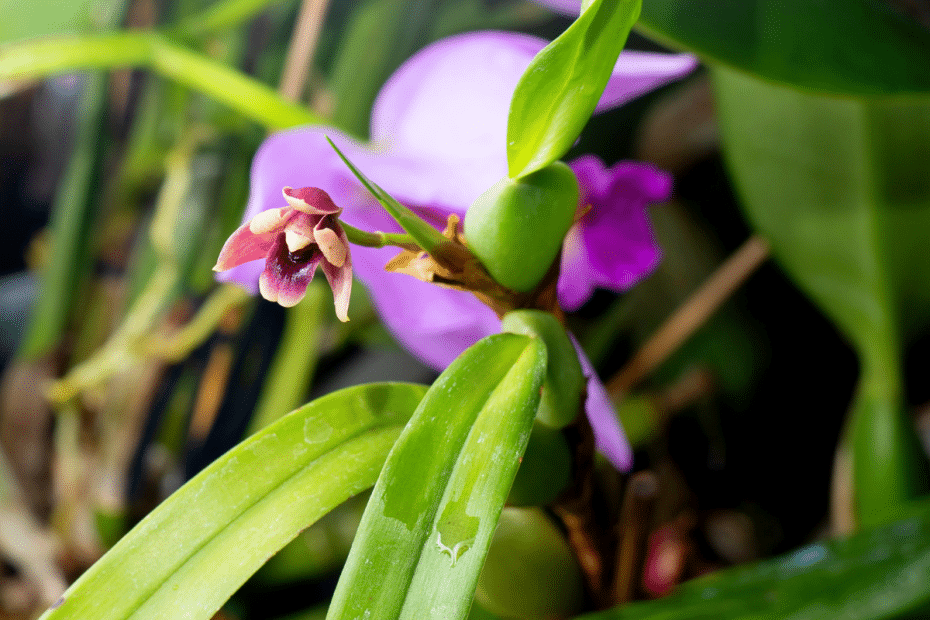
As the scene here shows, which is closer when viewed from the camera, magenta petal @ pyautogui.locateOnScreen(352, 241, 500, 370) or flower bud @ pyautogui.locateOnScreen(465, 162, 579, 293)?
flower bud @ pyautogui.locateOnScreen(465, 162, 579, 293)

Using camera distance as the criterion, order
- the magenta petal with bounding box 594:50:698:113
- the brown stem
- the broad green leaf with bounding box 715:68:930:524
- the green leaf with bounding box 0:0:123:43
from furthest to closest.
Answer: the green leaf with bounding box 0:0:123:43 → the brown stem → the broad green leaf with bounding box 715:68:930:524 → the magenta petal with bounding box 594:50:698:113

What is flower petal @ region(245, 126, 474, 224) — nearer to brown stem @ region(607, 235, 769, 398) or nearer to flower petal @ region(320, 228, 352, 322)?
flower petal @ region(320, 228, 352, 322)

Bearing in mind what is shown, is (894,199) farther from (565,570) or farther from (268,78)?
(268,78)

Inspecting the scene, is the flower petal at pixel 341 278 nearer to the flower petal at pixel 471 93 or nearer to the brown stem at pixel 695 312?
the flower petal at pixel 471 93

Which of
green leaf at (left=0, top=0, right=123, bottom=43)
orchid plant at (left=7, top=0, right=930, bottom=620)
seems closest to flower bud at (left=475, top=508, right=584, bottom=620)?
orchid plant at (left=7, top=0, right=930, bottom=620)

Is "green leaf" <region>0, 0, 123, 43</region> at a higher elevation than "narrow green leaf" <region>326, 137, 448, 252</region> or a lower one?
higher

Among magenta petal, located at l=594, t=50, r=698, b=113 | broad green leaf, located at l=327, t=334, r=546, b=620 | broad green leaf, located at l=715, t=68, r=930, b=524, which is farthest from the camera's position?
broad green leaf, located at l=715, t=68, r=930, b=524

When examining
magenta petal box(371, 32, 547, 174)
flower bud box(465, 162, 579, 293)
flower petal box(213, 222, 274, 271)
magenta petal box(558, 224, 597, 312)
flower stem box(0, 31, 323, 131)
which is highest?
flower stem box(0, 31, 323, 131)
